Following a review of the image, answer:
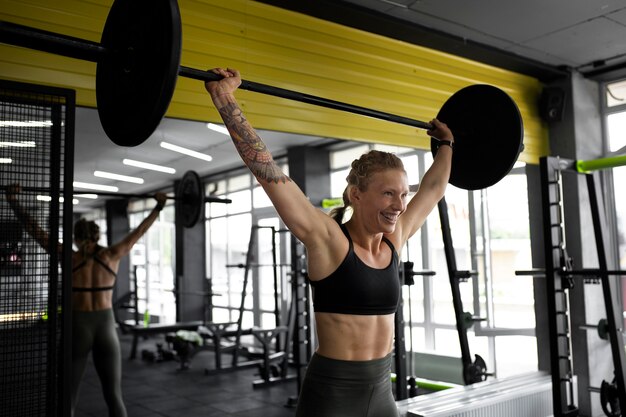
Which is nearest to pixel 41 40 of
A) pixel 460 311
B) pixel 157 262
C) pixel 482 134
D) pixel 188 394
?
pixel 482 134

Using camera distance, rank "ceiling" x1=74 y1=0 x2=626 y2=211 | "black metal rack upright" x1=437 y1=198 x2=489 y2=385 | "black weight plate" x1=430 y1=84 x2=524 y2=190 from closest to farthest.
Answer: "black weight plate" x1=430 y1=84 x2=524 y2=190, "ceiling" x1=74 y1=0 x2=626 y2=211, "black metal rack upright" x1=437 y1=198 x2=489 y2=385

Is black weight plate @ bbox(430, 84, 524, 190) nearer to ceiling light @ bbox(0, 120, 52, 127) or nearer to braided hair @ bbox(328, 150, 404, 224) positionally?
braided hair @ bbox(328, 150, 404, 224)

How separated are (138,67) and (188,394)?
4.62 metres

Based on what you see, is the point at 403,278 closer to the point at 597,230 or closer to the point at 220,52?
the point at 597,230

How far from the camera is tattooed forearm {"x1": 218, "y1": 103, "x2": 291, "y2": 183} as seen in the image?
1.42 meters

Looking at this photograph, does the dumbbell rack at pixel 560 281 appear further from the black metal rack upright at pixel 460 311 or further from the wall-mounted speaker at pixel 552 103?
the wall-mounted speaker at pixel 552 103

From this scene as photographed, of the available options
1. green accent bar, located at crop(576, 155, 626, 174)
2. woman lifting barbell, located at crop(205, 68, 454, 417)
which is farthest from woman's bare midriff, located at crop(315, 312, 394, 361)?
green accent bar, located at crop(576, 155, 626, 174)

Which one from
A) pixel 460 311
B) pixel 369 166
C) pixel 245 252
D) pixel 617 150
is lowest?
pixel 460 311

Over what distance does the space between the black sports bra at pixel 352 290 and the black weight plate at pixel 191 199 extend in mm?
2315

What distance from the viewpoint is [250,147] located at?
146 cm

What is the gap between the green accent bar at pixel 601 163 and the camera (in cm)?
334

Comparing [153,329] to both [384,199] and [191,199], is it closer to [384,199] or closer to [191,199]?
[191,199]

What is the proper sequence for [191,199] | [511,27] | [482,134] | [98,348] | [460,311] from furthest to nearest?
1. [191,199]
2. [460,311]
3. [511,27]
4. [98,348]
5. [482,134]

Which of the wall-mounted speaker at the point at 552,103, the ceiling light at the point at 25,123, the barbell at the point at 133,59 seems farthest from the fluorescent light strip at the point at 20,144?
the wall-mounted speaker at the point at 552,103
